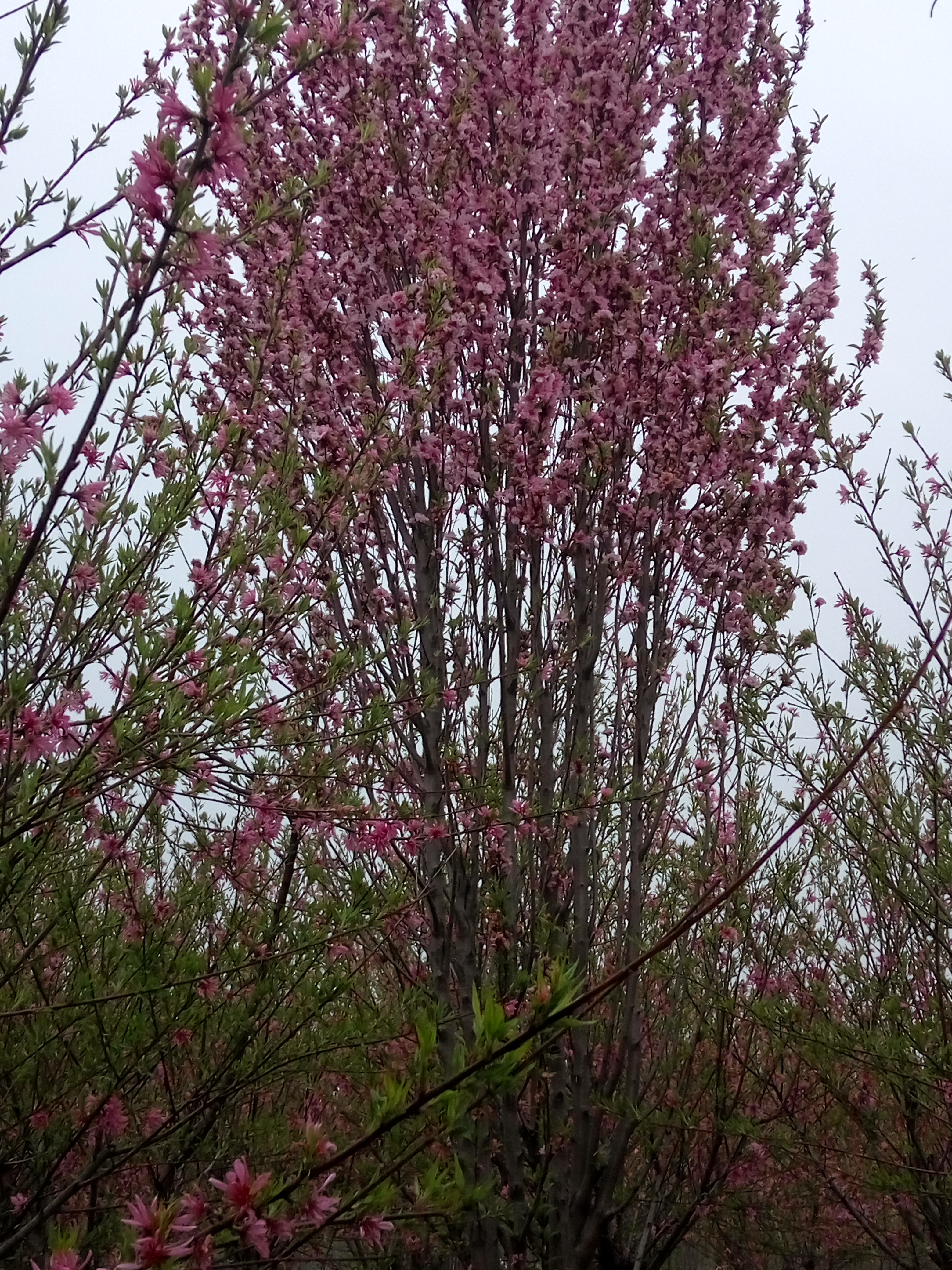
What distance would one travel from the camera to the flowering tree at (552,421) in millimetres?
4848

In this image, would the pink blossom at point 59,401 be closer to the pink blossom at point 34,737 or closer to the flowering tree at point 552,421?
the pink blossom at point 34,737

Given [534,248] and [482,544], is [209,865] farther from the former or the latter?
[534,248]

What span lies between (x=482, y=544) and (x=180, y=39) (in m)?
2.78

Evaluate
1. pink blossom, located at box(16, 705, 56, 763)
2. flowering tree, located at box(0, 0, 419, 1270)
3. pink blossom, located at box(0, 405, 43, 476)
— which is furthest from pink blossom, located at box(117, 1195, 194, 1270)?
pink blossom, located at box(0, 405, 43, 476)

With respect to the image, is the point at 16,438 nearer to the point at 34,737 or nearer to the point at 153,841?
the point at 34,737

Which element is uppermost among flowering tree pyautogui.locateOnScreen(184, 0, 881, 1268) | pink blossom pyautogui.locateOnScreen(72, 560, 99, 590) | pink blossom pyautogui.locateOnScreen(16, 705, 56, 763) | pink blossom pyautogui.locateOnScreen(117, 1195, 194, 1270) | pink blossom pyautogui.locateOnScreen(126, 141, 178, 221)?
flowering tree pyautogui.locateOnScreen(184, 0, 881, 1268)

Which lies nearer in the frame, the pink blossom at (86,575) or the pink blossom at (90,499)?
the pink blossom at (90,499)

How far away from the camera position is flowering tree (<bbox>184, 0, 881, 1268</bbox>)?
485 cm

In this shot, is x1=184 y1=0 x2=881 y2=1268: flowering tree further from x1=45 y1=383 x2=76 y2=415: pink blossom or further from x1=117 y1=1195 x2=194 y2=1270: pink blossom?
x1=117 y1=1195 x2=194 y2=1270: pink blossom

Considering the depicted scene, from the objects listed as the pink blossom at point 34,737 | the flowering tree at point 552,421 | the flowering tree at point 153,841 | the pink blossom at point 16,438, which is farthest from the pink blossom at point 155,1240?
the flowering tree at point 552,421

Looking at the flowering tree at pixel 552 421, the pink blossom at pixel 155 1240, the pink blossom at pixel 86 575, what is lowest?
the pink blossom at pixel 155 1240

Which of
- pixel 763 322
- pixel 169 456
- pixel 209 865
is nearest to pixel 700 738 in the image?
pixel 763 322

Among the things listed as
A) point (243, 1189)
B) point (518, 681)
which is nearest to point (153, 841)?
point (518, 681)

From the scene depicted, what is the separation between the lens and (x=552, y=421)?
16.2 ft
